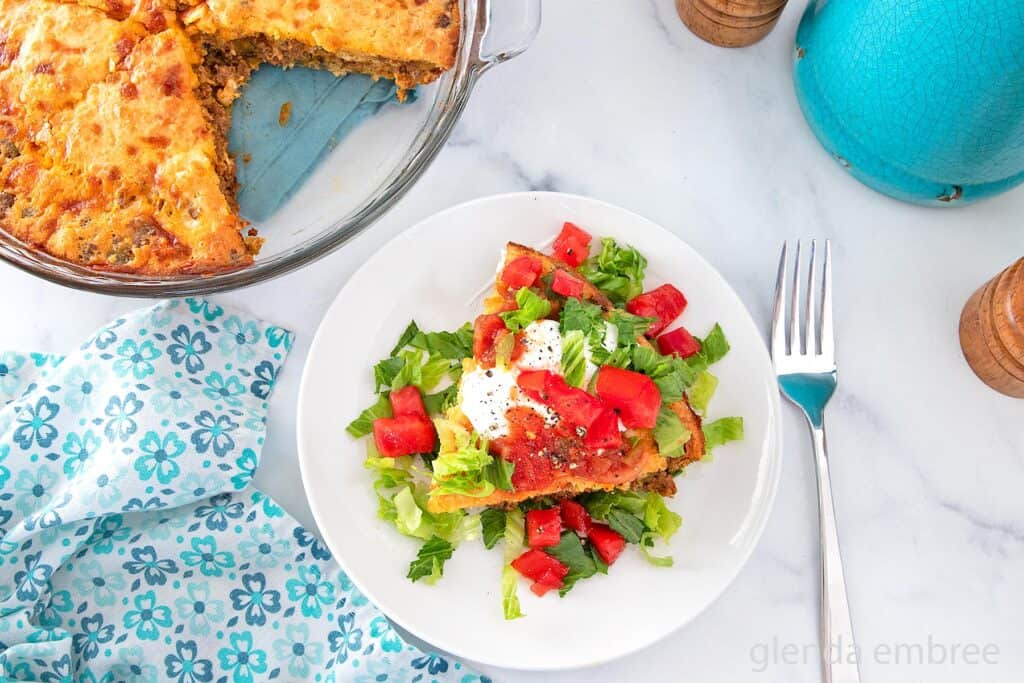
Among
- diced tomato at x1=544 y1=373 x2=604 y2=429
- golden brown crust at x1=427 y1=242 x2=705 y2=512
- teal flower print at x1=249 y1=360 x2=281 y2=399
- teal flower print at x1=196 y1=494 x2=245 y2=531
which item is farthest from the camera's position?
teal flower print at x1=249 y1=360 x2=281 y2=399

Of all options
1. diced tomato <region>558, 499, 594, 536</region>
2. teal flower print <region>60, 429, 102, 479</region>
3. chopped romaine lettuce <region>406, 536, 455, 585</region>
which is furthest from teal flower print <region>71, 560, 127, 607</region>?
diced tomato <region>558, 499, 594, 536</region>

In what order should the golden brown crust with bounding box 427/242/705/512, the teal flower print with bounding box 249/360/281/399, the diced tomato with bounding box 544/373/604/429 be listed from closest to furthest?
the diced tomato with bounding box 544/373/604/429 < the golden brown crust with bounding box 427/242/705/512 < the teal flower print with bounding box 249/360/281/399

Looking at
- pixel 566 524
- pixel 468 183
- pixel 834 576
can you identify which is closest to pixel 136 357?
pixel 468 183

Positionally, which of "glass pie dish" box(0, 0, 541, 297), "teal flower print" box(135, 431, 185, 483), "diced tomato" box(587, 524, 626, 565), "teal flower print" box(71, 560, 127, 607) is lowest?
"teal flower print" box(71, 560, 127, 607)

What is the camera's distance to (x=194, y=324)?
273 centimetres

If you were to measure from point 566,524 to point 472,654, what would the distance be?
1.37 ft

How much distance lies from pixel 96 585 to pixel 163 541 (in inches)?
8.7

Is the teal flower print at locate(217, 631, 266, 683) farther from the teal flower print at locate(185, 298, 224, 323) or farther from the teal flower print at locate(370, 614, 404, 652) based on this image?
the teal flower print at locate(185, 298, 224, 323)

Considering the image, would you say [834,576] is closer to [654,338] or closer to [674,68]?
[654,338]

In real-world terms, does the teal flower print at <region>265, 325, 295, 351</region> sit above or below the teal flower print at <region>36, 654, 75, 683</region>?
above

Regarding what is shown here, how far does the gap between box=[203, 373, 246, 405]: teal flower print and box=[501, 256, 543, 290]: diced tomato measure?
849 millimetres

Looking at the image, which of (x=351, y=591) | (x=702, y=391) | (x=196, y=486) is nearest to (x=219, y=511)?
(x=196, y=486)

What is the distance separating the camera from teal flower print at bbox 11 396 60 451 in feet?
8.71

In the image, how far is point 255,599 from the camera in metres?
2.68
